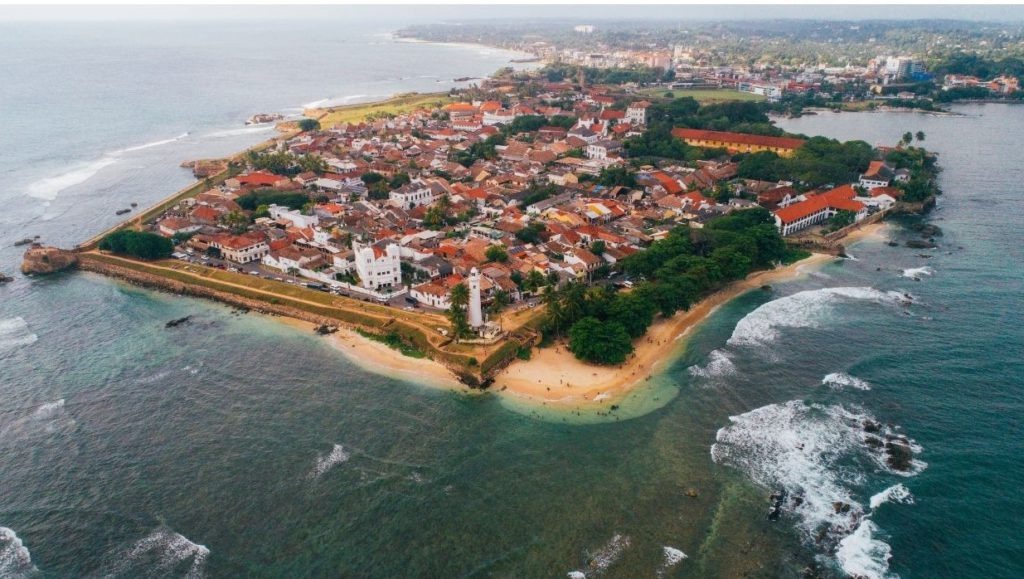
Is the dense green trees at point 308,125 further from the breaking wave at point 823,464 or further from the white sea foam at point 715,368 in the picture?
the breaking wave at point 823,464

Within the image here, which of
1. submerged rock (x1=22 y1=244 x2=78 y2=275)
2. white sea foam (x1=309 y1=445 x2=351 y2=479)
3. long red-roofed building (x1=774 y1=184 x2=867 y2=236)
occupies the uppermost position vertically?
long red-roofed building (x1=774 y1=184 x2=867 y2=236)

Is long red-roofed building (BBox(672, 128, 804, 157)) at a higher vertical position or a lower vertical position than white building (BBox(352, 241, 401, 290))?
higher

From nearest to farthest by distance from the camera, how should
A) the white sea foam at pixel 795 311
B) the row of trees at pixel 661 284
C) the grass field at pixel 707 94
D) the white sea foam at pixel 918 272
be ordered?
the row of trees at pixel 661 284 → the white sea foam at pixel 795 311 → the white sea foam at pixel 918 272 → the grass field at pixel 707 94

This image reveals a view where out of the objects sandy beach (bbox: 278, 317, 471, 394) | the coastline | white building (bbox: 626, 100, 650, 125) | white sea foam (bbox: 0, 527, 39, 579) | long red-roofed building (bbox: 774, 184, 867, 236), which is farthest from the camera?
white building (bbox: 626, 100, 650, 125)

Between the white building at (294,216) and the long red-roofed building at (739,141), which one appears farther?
the long red-roofed building at (739,141)

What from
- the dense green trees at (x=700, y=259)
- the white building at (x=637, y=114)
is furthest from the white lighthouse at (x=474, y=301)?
the white building at (x=637, y=114)

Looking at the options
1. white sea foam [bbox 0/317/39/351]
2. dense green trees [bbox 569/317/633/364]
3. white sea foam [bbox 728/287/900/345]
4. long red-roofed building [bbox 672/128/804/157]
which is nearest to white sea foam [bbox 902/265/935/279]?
white sea foam [bbox 728/287/900/345]

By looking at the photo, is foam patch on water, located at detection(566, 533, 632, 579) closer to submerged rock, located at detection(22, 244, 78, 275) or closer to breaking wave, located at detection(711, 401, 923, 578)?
breaking wave, located at detection(711, 401, 923, 578)
